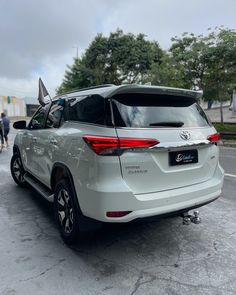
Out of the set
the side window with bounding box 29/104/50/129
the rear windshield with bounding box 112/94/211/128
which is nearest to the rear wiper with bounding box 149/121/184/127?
the rear windshield with bounding box 112/94/211/128

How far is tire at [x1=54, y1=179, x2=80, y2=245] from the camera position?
280 cm

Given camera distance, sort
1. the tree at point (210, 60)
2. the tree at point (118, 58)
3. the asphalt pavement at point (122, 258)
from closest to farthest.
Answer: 1. the asphalt pavement at point (122, 258)
2. the tree at point (210, 60)
3. the tree at point (118, 58)

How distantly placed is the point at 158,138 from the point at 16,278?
1.94 m

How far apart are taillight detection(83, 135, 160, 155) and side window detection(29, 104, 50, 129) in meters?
1.92

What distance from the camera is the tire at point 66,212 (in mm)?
2801

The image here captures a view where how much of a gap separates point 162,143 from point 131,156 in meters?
0.35

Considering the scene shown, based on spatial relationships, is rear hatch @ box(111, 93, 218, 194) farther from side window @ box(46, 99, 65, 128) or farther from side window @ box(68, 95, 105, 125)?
side window @ box(46, 99, 65, 128)

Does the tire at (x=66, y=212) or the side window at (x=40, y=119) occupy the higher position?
the side window at (x=40, y=119)

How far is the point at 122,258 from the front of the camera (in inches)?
109

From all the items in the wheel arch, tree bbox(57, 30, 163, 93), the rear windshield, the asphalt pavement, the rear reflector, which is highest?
tree bbox(57, 30, 163, 93)

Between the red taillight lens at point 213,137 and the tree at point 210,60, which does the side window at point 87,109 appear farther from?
the tree at point 210,60

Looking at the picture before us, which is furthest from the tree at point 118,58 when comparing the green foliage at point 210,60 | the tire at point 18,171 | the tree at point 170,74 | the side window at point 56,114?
the side window at point 56,114

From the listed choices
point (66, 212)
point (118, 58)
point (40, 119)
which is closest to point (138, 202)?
point (66, 212)

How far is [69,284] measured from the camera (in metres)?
2.36
